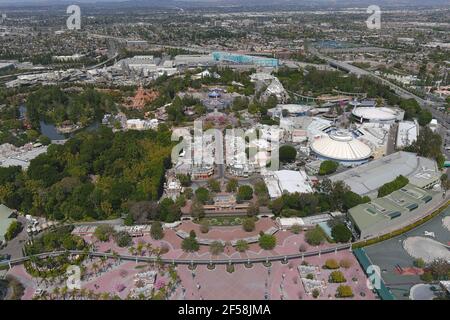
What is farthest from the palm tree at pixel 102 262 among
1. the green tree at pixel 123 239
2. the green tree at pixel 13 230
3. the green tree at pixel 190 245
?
the green tree at pixel 13 230

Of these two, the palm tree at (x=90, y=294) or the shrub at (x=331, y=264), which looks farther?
the shrub at (x=331, y=264)

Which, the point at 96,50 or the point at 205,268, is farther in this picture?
the point at 96,50

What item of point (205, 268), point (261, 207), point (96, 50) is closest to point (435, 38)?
point (96, 50)

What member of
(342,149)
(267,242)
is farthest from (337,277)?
(342,149)

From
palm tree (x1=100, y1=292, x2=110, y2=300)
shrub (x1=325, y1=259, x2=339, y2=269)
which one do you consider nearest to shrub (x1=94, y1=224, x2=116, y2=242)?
palm tree (x1=100, y1=292, x2=110, y2=300)

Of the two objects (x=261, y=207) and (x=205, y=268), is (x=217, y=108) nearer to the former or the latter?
(x=261, y=207)

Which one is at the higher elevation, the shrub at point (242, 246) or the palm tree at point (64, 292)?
the shrub at point (242, 246)

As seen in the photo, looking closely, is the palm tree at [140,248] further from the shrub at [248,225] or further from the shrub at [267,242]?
the shrub at [267,242]

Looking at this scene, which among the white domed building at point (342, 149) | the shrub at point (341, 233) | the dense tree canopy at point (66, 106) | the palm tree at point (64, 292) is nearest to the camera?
the palm tree at point (64, 292)
